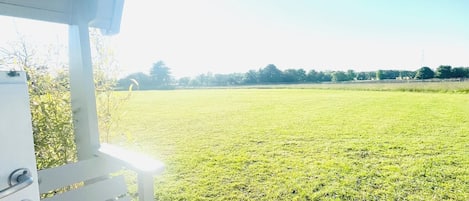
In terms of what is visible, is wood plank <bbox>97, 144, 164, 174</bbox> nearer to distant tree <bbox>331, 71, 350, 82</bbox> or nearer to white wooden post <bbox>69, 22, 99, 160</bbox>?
white wooden post <bbox>69, 22, 99, 160</bbox>

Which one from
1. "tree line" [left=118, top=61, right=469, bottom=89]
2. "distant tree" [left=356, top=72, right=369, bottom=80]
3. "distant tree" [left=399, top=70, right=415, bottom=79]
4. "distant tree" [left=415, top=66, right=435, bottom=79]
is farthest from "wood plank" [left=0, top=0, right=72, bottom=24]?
"distant tree" [left=356, top=72, right=369, bottom=80]

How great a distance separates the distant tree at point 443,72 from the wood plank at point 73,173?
9043 mm

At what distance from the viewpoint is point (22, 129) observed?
0.55m

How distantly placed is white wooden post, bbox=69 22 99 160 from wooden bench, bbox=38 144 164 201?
0.07 m

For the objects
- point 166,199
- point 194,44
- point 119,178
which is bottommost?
point 166,199

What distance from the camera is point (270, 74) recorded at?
10336 mm

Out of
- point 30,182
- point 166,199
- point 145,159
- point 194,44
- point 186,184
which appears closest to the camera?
point 30,182

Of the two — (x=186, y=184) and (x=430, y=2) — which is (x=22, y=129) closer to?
(x=186, y=184)

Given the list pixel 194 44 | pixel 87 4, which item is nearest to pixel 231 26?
pixel 194 44

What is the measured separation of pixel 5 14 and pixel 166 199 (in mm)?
1559

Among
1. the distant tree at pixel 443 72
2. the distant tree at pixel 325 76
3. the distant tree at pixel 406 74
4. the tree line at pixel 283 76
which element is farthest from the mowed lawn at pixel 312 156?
the distant tree at pixel 325 76

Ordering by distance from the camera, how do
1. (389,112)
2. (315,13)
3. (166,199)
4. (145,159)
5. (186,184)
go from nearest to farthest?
1. (145,159)
2. (166,199)
3. (186,184)
4. (389,112)
5. (315,13)

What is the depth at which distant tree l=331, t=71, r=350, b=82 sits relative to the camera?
11.0m

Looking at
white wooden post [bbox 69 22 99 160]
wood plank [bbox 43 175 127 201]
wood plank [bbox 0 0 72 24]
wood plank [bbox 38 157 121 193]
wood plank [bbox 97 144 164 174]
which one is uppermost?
wood plank [bbox 0 0 72 24]
